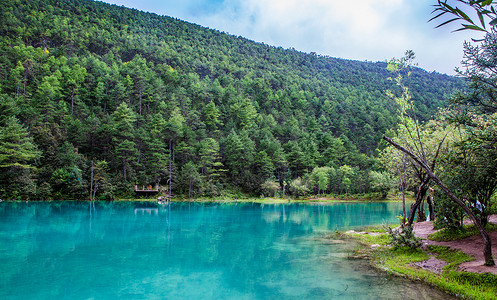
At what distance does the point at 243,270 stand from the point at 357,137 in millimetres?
86057

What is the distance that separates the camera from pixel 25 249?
13.7m

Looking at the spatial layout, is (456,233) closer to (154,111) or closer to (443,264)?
(443,264)

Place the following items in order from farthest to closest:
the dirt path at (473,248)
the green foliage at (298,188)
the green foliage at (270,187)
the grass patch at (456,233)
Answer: the green foliage at (270,187), the green foliage at (298,188), the grass patch at (456,233), the dirt path at (473,248)

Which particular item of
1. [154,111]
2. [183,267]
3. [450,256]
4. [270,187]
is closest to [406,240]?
[450,256]

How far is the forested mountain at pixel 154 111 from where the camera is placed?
152 ft

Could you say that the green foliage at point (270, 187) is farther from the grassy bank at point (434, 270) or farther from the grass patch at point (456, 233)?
the grass patch at point (456, 233)

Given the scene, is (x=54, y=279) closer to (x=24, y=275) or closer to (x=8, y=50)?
(x=24, y=275)

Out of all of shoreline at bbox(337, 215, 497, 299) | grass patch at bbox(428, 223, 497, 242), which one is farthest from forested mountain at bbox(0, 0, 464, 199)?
shoreline at bbox(337, 215, 497, 299)

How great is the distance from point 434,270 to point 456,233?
4.28 m

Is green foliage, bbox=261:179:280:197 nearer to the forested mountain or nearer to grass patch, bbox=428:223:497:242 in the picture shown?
the forested mountain

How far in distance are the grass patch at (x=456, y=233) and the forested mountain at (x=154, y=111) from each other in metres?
12.3

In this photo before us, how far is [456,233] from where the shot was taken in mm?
12648

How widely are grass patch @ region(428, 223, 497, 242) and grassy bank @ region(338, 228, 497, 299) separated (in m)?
1.29

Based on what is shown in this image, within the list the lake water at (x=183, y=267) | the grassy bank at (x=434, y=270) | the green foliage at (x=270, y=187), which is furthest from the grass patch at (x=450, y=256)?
the green foliage at (x=270, y=187)
